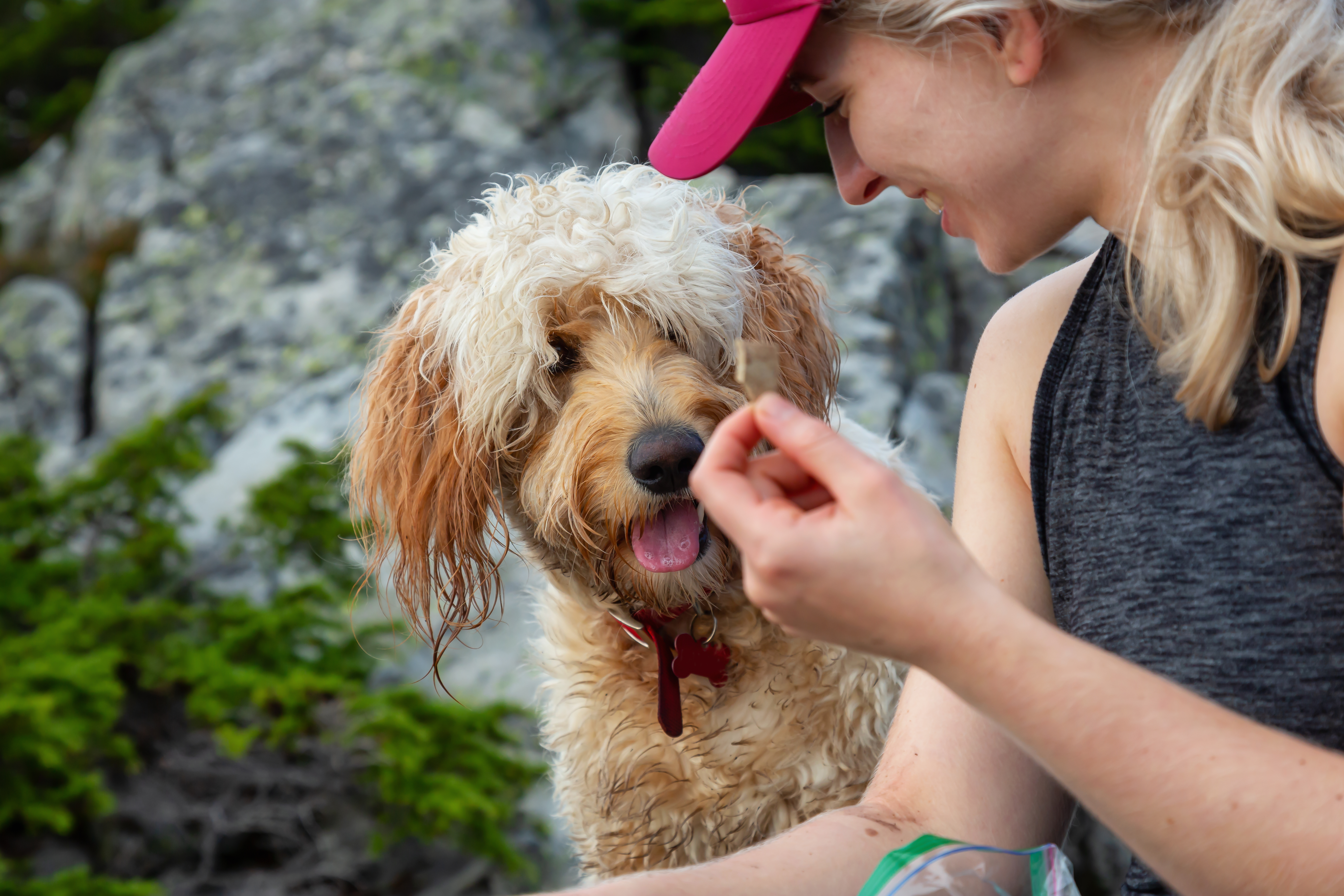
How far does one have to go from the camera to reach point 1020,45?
1350 millimetres

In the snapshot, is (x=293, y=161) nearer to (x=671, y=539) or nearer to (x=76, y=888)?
(x=76, y=888)

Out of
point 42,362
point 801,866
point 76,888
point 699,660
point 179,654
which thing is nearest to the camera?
point 801,866

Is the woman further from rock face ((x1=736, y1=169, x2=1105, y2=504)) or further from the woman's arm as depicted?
rock face ((x1=736, y1=169, x2=1105, y2=504))

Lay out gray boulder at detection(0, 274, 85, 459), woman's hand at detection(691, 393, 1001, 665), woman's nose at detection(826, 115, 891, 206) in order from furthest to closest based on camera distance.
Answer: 1. gray boulder at detection(0, 274, 85, 459)
2. woman's nose at detection(826, 115, 891, 206)
3. woman's hand at detection(691, 393, 1001, 665)

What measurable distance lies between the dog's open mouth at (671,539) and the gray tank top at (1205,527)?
78 cm

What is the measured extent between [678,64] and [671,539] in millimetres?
5204

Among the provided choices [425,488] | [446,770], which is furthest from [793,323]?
[446,770]

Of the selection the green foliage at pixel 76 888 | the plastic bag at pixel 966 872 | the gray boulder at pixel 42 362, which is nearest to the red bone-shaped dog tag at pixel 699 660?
the plastic bag at pixel 966 872

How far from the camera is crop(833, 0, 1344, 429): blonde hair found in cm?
125

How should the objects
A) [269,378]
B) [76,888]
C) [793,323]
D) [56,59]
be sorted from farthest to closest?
[56,59], [269,378], [76,888], [793,323]

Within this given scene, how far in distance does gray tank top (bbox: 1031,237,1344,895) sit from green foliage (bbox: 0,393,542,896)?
5.47 feet

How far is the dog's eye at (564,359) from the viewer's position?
2.29 meters

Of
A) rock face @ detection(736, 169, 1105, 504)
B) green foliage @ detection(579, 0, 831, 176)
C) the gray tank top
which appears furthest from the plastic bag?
green foliage @ detection(579, 0, 831, 176)

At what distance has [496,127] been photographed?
6.37 m
